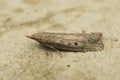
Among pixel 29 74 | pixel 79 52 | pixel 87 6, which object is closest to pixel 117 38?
pixel 79 52

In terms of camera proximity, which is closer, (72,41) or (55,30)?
(72,41)

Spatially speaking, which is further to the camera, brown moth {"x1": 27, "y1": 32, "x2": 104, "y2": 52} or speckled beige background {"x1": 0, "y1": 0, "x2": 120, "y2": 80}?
brown moth {"x1": 27, "y1": 32, "x2": 104, "y2": 52}

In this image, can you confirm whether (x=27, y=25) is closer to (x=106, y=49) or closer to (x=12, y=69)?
(x=12, y=69)

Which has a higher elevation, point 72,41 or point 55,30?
point 55,30
